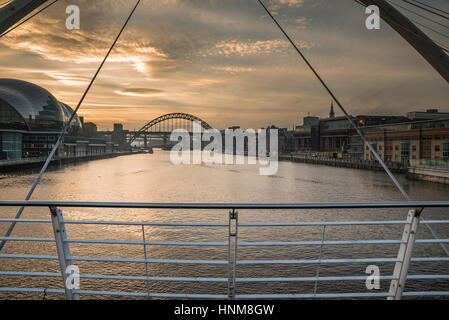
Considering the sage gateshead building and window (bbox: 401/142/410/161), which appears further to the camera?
the sage gateshead building

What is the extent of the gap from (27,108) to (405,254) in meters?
94.2

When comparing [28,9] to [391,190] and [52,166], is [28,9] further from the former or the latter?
[52,166]

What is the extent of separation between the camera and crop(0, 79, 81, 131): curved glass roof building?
80.3m

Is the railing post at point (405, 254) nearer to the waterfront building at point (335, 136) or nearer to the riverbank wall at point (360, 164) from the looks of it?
the riverbank wall at point (360, 164)

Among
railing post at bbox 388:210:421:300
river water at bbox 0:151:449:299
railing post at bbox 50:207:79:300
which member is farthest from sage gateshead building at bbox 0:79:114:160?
railing post at bbox 388:210:421:300

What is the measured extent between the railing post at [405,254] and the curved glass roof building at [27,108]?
90164 millimetres

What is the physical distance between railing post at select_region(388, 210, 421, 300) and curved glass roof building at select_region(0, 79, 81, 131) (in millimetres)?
90164

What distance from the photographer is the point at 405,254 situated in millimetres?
3516

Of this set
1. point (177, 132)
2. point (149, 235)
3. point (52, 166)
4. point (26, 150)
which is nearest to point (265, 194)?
point (149, 235)

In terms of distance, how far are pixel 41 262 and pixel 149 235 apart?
578 cm

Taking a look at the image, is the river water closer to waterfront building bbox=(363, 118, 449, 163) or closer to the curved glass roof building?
waterfront building bbox=(363, 118, 449, 163)

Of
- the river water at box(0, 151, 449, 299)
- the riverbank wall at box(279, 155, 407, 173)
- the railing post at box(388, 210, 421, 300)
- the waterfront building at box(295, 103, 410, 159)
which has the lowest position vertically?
the river water at box(0, 151, 449, 299)
